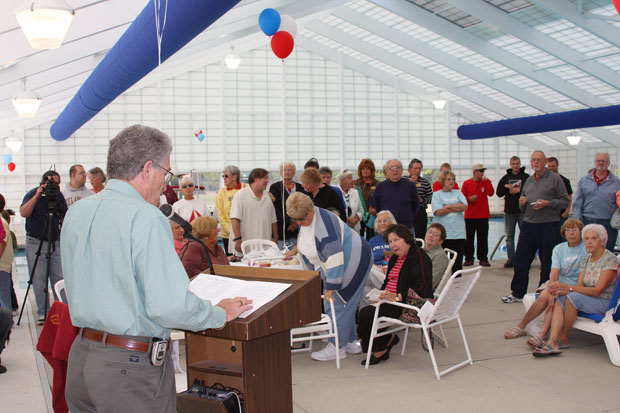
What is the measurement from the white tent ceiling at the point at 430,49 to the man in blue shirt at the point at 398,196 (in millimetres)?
3155

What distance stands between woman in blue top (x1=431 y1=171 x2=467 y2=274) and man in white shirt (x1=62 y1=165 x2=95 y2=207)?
4078 millimetres

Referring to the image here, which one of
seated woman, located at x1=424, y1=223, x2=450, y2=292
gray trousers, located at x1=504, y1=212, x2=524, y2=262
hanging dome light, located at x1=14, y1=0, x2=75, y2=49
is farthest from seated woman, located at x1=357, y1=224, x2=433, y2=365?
gray trousers, located at x1=504, y1=212, x2=524, y2=262

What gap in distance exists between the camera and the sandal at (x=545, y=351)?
4.46 m

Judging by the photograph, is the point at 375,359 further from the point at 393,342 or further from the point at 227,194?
the point at 227,194

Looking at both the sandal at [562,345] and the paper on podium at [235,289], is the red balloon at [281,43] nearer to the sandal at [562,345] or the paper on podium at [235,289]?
the sandal at [562,345]

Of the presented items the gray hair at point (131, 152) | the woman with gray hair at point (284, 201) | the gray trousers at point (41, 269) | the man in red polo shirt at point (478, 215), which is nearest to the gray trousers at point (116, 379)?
the gray hair at point (131, 152)

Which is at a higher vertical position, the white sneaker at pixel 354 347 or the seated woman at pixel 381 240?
the seated woman at pixel 381 240

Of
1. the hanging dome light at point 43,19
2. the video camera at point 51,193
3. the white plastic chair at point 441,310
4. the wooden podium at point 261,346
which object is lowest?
the white plastic chair at point 441,310

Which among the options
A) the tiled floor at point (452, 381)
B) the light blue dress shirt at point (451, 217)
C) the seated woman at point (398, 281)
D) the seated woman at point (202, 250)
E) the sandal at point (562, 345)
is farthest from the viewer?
the light blue dress shirt at point (451, 217)

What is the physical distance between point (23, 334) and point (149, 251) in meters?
4.48

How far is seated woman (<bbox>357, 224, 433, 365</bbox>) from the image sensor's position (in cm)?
434

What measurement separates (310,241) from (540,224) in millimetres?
3027

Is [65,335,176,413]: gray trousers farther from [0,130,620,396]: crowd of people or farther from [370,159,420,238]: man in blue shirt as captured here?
[370,159,420,238]: man in blue shirt

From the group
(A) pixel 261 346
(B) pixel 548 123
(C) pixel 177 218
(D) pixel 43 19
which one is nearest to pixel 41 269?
(D) pixel 43 19
